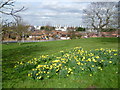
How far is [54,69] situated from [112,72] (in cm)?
167

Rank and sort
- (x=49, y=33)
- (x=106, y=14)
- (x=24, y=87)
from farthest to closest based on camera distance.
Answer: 1. (x=49, y=33)
2. (x=106, y=14)
3. (x=24, y=87)

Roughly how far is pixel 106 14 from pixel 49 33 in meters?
14.7

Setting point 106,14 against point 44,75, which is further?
point 106,14

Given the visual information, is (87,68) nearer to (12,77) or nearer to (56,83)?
(56,83)

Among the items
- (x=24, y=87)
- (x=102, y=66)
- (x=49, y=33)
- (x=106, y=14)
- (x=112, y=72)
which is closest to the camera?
(x=24, y=87)

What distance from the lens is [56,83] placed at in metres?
3.88

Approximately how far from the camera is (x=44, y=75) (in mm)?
4426

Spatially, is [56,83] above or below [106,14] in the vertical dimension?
below

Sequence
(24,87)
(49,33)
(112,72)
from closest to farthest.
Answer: (24,87) < (112,72) < (49,33)

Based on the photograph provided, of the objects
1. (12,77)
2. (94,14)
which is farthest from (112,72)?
(94,14)

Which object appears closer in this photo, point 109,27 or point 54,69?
point 54,69

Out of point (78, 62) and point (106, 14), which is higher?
point (106, 14)

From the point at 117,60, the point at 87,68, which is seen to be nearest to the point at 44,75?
the point at 87,68

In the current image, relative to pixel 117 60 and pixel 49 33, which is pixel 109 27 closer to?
pixel 49 33
